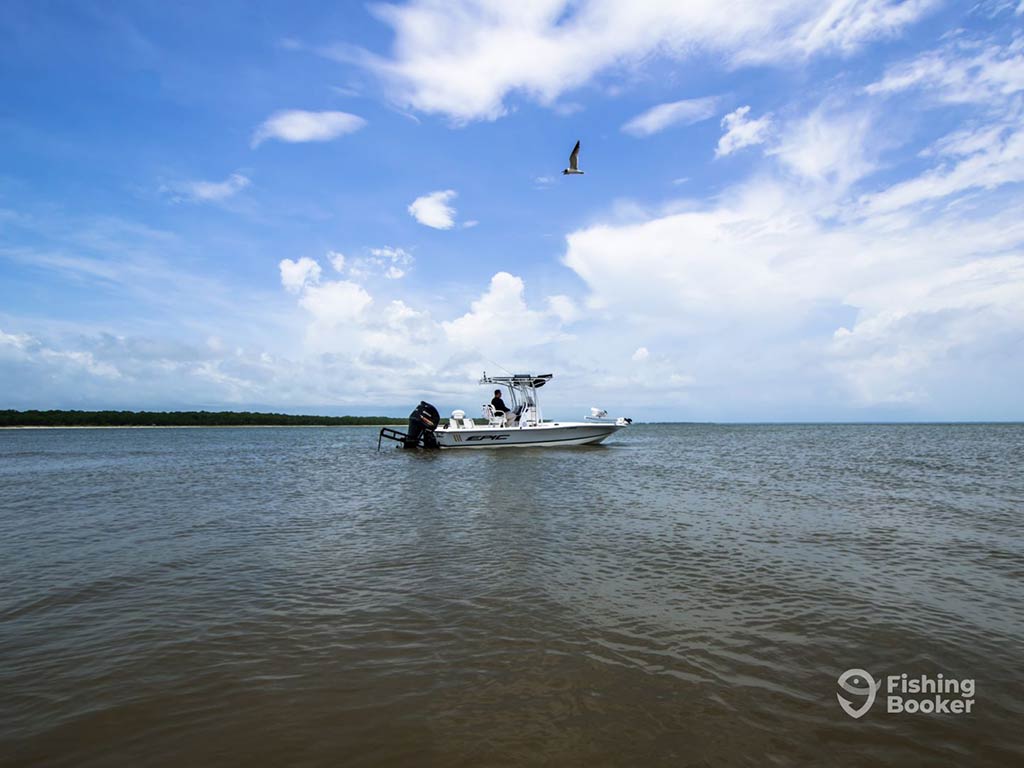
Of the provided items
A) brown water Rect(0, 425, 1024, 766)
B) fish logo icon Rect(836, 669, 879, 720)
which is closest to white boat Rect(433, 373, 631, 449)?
brown water Rect(0, 425, 1024, 766)

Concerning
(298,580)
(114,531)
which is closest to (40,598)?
(298,580)

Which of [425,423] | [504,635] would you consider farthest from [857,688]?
[425,423]

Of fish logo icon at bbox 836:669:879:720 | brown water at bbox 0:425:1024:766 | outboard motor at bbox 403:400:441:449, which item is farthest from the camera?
outboard motor at bbox 403:400:441:449

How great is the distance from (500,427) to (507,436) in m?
A: 0.83

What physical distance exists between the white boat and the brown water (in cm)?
2353

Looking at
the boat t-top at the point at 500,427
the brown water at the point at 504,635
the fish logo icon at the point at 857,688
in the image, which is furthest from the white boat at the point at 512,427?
the fish logo icon at the point at 857,688

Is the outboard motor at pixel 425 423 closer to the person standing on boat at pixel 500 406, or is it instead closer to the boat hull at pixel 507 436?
the boat hull at pixel 507 436

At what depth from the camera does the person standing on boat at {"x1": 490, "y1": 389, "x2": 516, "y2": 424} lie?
39281 mm

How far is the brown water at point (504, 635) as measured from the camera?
434 centimetres

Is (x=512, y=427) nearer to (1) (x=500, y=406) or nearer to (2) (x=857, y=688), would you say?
(1) (x=500, y=406)

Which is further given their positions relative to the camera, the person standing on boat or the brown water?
the person standing on boat

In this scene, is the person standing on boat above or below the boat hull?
above

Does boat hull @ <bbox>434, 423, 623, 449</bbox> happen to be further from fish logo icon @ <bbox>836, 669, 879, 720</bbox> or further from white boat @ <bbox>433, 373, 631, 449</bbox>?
fish logo icon @ <bbox>836, 669, 879, 720</bbox>

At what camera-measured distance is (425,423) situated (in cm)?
3991
